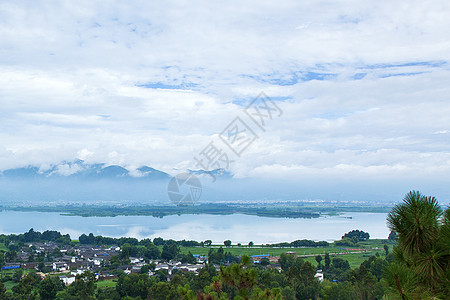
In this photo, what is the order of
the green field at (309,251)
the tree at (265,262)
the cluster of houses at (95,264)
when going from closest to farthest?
the cluster of houses at (95,264), the tree at (265,262), the green field at (309,251)

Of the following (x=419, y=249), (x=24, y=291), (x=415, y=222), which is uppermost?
(x=415, y=222)

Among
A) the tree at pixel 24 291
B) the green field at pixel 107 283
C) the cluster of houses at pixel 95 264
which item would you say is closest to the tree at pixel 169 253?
the cluster of houses at pixel 95 264

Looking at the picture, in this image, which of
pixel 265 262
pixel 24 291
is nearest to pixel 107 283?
pixel 24 291

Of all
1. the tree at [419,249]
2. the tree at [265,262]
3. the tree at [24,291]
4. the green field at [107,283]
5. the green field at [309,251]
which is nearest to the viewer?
the tree at [419,249]

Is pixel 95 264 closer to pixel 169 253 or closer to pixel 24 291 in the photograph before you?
pixel 169 253

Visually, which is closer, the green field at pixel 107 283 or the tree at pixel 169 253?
the green field at pixel 107 283

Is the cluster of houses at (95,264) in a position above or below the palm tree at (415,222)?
below

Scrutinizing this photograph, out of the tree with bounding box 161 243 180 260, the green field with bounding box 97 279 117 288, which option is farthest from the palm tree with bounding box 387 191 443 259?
the tree with bounding box 161 243 180 260

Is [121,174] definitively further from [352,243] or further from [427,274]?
[427,274]

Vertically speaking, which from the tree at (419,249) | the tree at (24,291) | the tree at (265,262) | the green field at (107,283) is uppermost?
the tree at (419,249)

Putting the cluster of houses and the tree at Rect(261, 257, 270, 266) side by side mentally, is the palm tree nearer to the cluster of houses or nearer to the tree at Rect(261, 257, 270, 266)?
the cluster of houses

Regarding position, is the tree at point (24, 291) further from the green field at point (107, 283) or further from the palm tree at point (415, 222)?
the palm tree at point (415, 222)
